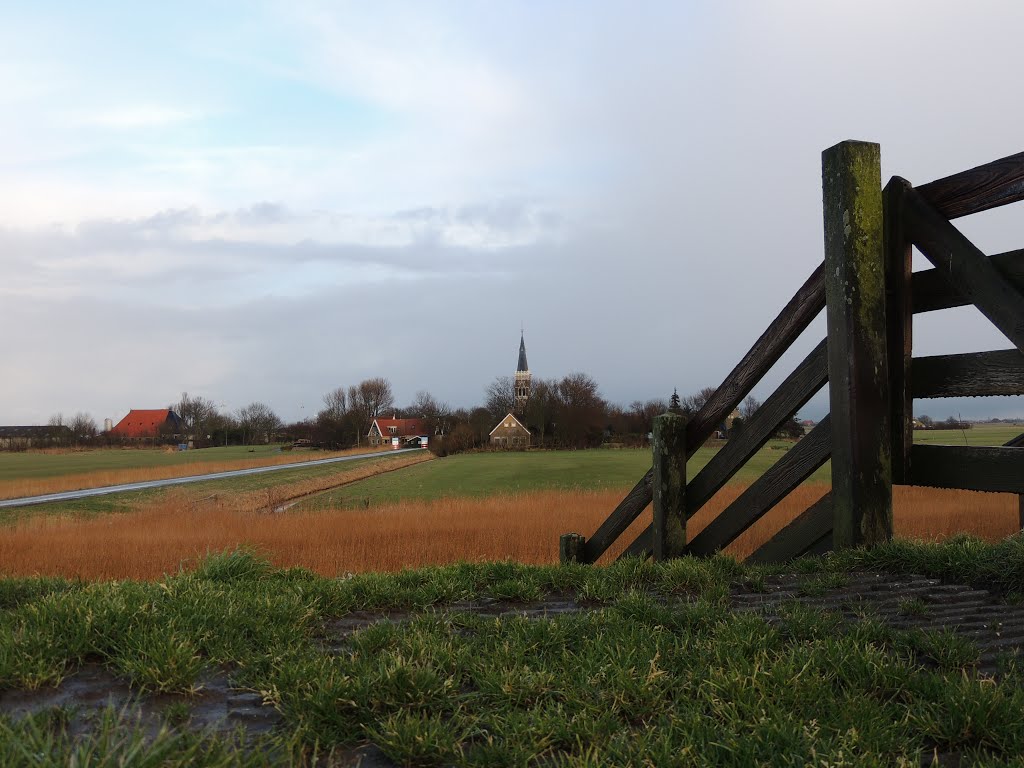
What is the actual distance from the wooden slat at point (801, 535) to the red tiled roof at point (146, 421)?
549 ft

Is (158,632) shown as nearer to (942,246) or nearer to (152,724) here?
(152,724)

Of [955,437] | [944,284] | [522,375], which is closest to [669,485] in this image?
[944,284]

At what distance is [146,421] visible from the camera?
158000 mm

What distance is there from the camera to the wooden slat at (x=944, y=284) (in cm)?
386

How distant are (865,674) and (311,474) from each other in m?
50.6

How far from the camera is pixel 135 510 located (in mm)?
28281

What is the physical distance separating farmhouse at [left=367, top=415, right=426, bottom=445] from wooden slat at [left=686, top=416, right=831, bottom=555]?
128680 millimetres

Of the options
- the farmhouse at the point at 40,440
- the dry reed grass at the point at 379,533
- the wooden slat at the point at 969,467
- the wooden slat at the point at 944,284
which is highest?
the wooden slat at the point at 944,284

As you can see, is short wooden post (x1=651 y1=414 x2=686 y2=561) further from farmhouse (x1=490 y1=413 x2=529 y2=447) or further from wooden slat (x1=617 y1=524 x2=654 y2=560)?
farmhouse (x1=490 y1=413 x2=529 y2=447)

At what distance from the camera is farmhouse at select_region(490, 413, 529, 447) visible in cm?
9238

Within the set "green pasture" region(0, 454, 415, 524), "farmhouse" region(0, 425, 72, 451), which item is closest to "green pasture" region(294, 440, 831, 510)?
"green pasture" region(0, 454, 415, 524)

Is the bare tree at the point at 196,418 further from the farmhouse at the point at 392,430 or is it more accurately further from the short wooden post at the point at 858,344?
the short wooden post at the point at 858,344

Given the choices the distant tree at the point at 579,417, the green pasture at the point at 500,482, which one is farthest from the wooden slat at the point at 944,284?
the distant tree at the point at 579,417

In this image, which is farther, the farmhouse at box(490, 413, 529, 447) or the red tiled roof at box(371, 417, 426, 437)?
the red tiled roof at box(371, 417, 426, 437)
